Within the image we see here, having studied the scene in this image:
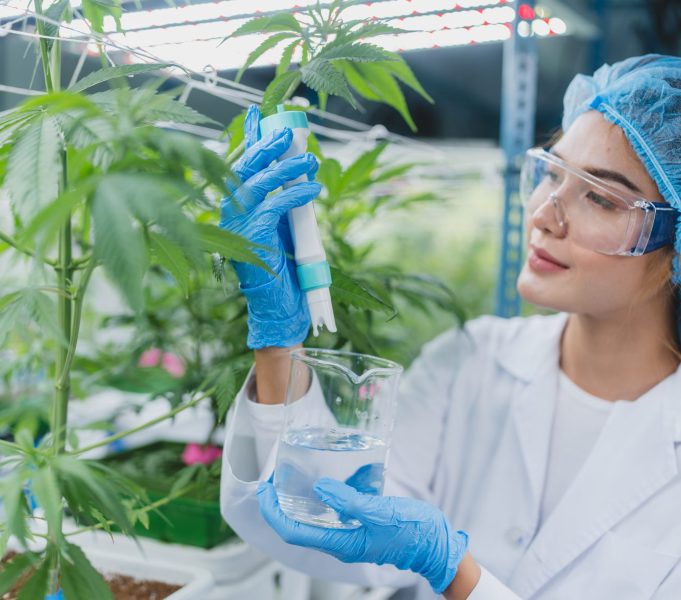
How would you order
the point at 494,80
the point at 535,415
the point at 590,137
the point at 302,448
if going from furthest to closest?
the point at 494,80 → the point at 535,415 → the point at 590,137 → the point at 302,448

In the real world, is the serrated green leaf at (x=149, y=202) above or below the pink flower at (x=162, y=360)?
above

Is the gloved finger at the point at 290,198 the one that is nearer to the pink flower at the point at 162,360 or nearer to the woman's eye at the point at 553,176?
the woman's eye at the point at 553,176

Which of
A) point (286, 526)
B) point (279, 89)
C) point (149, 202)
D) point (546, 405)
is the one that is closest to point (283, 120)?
point (279, 89)

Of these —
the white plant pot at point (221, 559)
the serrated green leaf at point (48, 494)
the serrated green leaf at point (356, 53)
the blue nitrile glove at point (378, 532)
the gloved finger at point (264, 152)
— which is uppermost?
the serrated green leaf at point (356, 53)

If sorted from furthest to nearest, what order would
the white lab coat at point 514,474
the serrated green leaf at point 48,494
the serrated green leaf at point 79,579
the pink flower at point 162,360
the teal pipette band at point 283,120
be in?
the pink flower at point 162,360 → the white lab coat at point 514,474 → the teal pipette band at point 283,120 → the serrated green leaf at point 79,579 → the serrated green leaf at point 48,494

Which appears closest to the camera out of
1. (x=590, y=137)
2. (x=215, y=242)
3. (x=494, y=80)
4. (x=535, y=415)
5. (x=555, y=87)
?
(x=215, y=242)

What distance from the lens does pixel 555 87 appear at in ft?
9.28

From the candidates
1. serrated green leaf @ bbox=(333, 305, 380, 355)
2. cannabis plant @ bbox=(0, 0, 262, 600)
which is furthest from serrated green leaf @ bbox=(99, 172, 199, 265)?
serrated green leaf @ bbox=(333, 305, 380, 355)

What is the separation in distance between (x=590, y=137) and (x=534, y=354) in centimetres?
40

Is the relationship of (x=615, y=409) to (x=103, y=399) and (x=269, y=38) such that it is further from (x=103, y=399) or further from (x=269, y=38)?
(x=103, y=399)

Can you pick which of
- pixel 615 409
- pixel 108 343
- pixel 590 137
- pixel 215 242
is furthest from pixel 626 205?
pixel 108 343

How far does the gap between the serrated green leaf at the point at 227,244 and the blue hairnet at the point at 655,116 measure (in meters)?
0.64

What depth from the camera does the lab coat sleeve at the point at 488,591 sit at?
0.89 m

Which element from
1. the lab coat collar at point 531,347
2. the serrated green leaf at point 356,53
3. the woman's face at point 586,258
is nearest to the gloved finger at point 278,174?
the serrated green leaf at point 356,53
